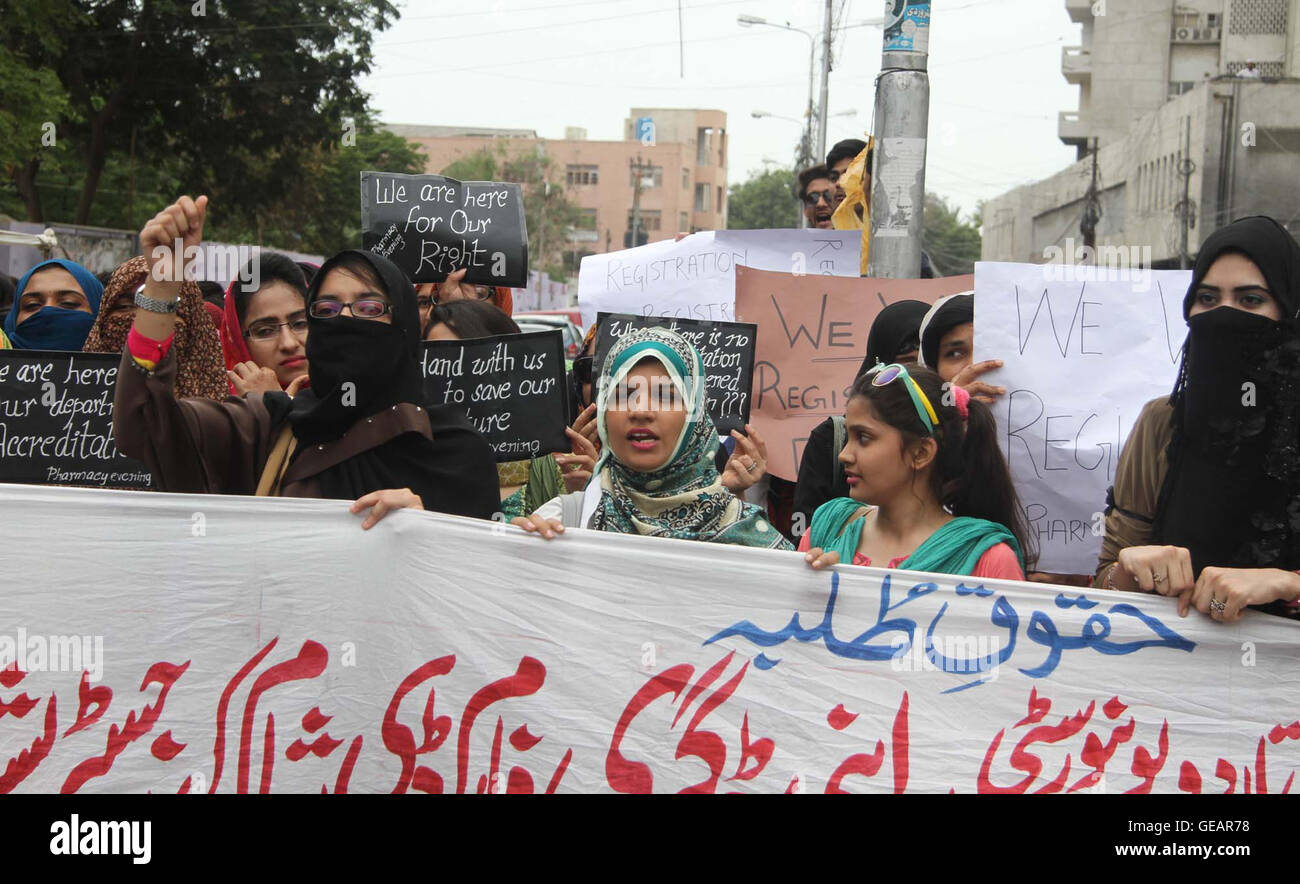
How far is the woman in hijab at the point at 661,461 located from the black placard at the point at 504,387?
1.12 metres

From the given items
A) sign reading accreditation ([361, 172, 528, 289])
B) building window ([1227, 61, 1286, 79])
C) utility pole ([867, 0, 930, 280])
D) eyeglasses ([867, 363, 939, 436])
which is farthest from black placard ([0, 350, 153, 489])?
building window ([1227, 61, 1286, 79])

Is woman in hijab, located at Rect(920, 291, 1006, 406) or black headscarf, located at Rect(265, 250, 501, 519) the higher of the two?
woman in hijab, located at Rect(920, 291, 1006, 406)

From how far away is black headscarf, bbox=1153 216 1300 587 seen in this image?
283cm

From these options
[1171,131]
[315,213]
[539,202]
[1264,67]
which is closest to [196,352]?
[315,213]

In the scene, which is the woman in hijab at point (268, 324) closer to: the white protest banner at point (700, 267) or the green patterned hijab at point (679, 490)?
the green patterned hijab at point (679, 490)

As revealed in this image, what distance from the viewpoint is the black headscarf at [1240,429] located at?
Answer: 283 centimetres

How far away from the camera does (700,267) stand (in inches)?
219

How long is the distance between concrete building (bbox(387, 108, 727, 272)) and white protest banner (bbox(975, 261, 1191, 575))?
80.8 m

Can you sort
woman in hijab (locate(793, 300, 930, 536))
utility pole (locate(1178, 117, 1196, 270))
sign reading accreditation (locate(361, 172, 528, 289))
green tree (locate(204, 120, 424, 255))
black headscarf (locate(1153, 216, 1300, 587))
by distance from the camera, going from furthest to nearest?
utility pole (locate(1178, 117, 1196, 270))
green tree (locate(204, 120, 424, 255))
sign reading accreditation (locate(361, 172, 528, 289))
woman in hijab (locate(793, 300, 930, 536))
black headscarf (locate(1153, 216, 1300, 587))

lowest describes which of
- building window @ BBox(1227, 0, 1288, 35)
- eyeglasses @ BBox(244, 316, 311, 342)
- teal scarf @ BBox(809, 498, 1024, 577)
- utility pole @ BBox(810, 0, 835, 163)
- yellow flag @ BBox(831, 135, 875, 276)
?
teal scarf @ BBox(809, 498, 1024, 577)

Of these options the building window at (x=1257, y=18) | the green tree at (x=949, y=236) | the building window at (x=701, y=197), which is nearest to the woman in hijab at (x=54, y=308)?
the building window at (x=1257, y=18)

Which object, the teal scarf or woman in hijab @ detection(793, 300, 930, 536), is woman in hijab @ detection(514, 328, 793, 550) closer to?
the teal scarf

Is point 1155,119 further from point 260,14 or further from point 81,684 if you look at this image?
point 81,684

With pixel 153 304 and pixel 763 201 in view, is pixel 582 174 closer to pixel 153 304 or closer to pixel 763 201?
pixel 763 201
